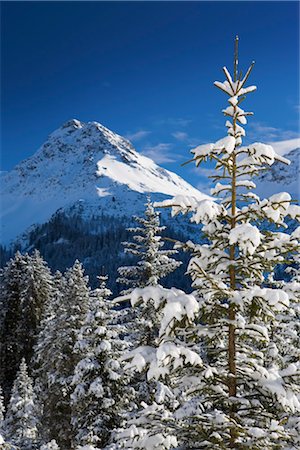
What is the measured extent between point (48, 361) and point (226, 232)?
2480cm

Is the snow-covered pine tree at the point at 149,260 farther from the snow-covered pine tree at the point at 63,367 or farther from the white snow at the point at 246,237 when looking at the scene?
the white snow at the point at 246,237

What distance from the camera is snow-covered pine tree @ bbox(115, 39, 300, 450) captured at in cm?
675

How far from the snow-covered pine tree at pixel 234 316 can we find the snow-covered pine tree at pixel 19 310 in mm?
36263

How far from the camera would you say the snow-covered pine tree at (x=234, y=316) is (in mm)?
6750

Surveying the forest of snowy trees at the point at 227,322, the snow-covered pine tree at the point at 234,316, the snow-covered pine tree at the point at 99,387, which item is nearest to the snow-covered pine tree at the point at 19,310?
the snow-covered pine tree at the point at 99,387

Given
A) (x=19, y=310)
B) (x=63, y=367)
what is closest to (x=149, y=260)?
(x=63, y=367)

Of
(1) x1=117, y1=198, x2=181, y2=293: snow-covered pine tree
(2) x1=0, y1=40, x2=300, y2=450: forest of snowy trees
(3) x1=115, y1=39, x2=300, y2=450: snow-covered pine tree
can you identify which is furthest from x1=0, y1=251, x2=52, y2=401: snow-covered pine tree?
(3) x1=115, y1=39, x2=300, y2=450: snow-covered pine tree

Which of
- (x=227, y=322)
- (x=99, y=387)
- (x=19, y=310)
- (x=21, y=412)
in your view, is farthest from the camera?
(x=19, y=310)

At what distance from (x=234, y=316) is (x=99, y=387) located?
11.6 meters

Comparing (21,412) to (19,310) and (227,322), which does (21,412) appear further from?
(227,322)

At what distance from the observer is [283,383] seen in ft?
22.7

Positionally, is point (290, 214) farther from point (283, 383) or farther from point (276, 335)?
point (276, 335)

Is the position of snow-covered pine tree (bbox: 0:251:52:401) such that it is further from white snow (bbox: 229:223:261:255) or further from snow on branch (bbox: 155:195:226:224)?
white snow (bbox: 229:223:261:255)

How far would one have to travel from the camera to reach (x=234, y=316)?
7.58 meters
